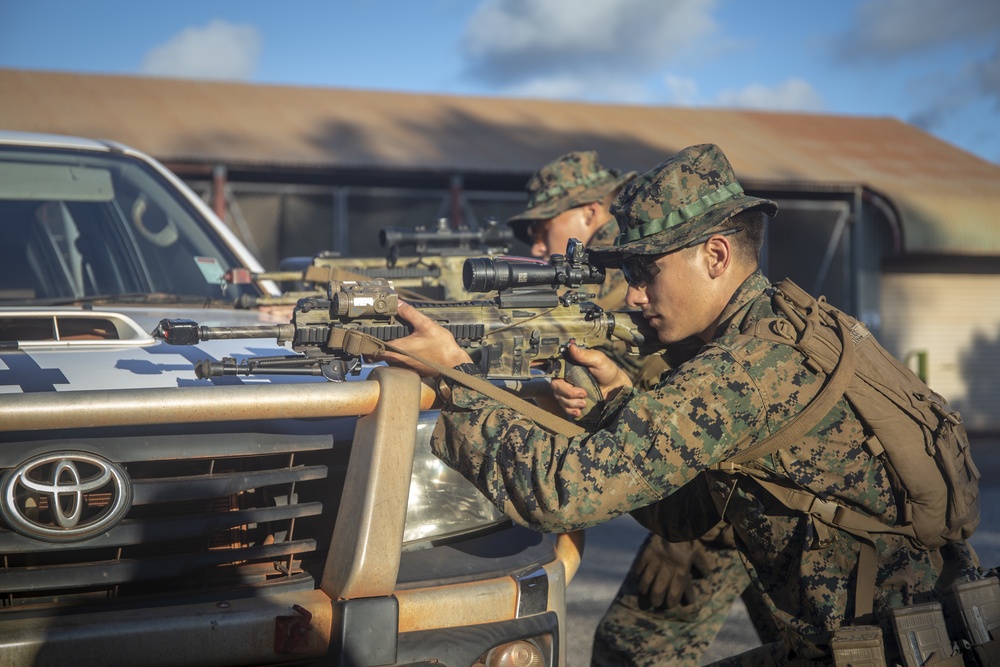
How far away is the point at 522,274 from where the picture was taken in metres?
2.94

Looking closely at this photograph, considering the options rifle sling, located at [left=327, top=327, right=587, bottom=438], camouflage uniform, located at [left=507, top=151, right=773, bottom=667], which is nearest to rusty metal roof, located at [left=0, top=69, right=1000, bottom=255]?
camouflage uniform, located at [left=507, top=151, right=773, bottom=667]

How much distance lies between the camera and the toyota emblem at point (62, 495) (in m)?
2.13

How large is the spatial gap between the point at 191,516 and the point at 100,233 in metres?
2.10

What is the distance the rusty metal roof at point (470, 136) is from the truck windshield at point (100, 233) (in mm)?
7459

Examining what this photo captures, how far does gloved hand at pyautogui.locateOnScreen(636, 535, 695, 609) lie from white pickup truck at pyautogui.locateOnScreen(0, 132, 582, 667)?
688 millimetres

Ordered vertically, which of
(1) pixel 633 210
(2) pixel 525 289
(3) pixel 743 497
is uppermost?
(1) pixel 633 210

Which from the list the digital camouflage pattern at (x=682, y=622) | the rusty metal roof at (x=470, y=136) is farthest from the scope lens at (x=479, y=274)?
the rusty metal roof at (x=470, y=136)

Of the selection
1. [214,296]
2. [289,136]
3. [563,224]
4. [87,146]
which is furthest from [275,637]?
[289,136]

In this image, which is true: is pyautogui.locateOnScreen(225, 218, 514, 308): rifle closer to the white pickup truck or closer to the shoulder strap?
the white pickup truck

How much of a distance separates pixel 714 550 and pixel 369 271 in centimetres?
305

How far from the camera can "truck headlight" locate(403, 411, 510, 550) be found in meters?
2.65

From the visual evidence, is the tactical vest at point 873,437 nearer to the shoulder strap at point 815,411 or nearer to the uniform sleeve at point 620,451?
the shoulder strap at point 815,411

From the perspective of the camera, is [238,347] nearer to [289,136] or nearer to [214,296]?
[214,296]

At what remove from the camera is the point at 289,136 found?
1257 centimetres
